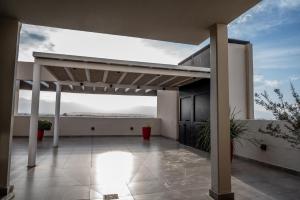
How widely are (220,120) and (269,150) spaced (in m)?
2.79

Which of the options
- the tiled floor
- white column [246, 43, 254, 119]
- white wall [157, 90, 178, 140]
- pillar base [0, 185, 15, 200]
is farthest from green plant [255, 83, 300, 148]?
white wall [157, 90, 178, 140]

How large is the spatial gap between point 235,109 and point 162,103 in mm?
5251

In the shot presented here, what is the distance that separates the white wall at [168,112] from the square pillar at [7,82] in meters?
7.78

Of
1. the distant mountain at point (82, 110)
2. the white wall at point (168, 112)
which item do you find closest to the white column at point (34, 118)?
the distant mountain at point (82, 110)

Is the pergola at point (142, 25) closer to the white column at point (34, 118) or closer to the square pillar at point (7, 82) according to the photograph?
the square pillar at point (7, 82)

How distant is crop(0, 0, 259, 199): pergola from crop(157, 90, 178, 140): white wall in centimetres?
692

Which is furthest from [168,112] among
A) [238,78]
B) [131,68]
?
[131,68]

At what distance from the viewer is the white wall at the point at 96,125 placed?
33.1 feet

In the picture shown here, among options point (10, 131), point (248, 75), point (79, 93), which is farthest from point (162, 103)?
point (10, 131)

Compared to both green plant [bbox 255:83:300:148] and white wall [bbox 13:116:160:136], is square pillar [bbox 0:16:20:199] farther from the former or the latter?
white wall [bbox 13:116:160:136]

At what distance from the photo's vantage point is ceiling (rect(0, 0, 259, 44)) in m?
2.63

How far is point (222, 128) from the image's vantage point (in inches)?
123

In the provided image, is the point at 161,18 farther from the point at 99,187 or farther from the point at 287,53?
the point at 287,53

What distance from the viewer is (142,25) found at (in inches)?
126
